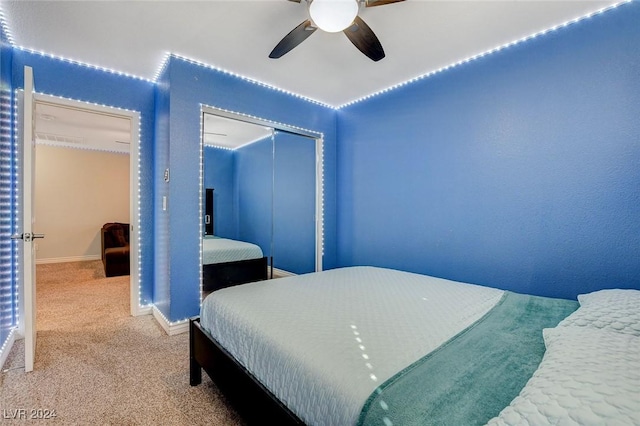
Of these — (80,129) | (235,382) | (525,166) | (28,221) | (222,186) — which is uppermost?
(80,129)

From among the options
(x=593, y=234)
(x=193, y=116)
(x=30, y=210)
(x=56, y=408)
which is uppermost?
(x=193, y=116)

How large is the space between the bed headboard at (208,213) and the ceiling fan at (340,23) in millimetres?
1567

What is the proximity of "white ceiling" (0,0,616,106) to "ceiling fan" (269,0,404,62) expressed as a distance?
0.23m

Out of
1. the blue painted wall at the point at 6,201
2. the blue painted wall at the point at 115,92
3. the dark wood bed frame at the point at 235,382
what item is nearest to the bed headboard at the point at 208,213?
the blue painted wall at the point at 115,92

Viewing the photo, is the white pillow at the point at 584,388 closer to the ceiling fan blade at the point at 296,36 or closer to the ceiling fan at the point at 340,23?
the ceiling fan at the point at 340,23

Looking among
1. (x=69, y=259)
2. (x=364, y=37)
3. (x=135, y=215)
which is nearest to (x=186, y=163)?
(x=135, y=215)

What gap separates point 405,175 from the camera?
322cm

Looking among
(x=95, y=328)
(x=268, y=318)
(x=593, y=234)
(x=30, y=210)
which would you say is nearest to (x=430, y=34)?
(x=593, y=234)

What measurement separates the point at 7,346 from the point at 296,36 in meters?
3.28

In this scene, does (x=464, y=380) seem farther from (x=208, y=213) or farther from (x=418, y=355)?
(x=208, y=213)

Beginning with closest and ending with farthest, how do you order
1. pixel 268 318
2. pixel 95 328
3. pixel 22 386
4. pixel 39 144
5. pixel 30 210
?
1. pixel 268 318
2. pixel 22 386
3. pixel 30 210
4. pixel 95 328
5. pixel 39 144

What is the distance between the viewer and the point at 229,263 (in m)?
3.23

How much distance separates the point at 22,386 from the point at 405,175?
3568 millimetres

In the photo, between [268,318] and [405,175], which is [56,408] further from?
[405,175]
